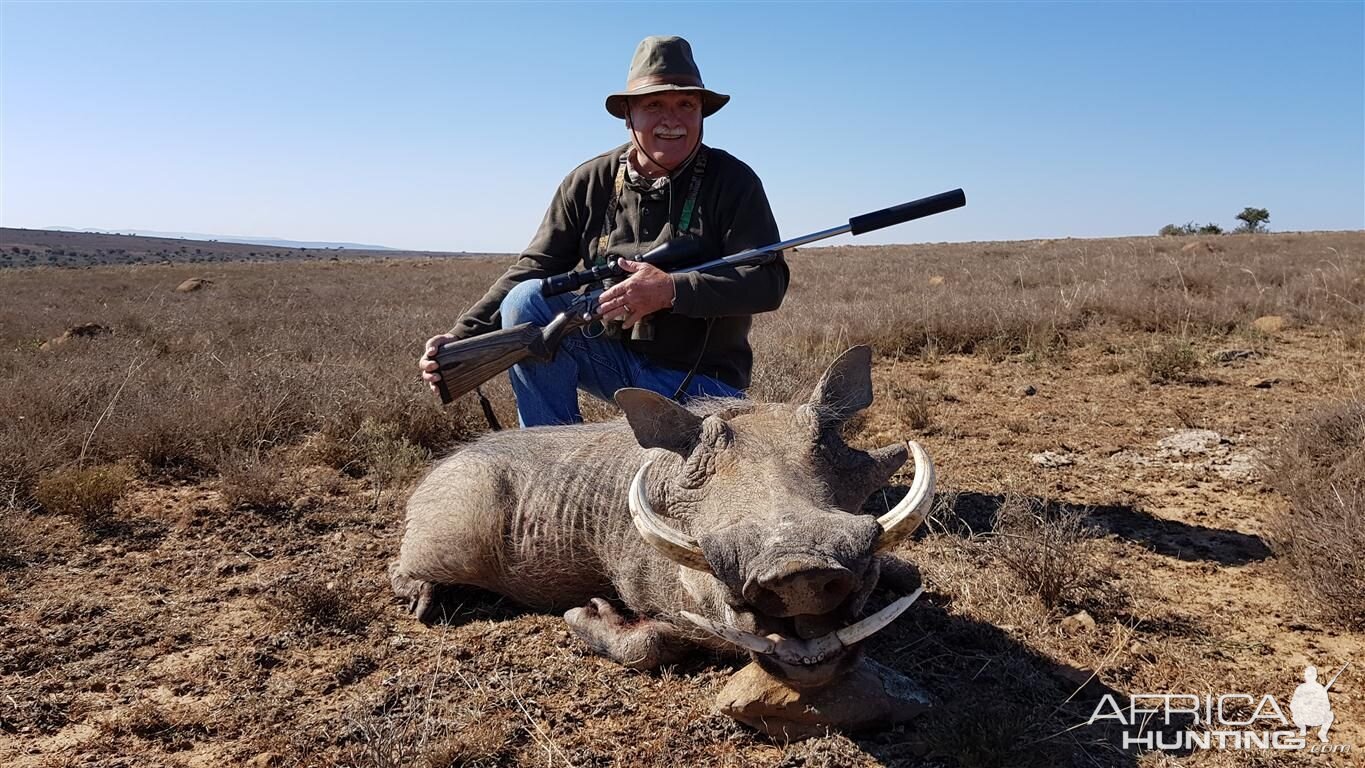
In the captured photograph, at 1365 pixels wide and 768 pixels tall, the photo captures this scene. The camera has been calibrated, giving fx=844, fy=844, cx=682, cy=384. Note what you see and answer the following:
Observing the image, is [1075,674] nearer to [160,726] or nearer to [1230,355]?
[160,726]

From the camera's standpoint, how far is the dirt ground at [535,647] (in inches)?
90.4

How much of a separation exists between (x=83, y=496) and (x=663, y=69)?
11.4ft

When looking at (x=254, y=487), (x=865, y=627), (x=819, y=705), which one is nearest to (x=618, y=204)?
(x=254, y=487)

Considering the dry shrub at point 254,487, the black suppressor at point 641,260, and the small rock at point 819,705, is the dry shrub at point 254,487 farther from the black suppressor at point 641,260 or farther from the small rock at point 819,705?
the small rock at point 819,705

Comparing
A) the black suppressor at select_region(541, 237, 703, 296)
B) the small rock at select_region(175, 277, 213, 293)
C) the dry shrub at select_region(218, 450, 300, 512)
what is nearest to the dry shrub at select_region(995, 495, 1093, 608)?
the black suppressor at select_region(541, 237, 703, 296)

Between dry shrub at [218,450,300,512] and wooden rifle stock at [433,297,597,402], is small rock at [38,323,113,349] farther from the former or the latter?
wooden rifle stock at [433,297,597,402]

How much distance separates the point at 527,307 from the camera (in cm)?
399

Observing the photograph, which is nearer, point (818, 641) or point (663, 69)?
point (818, 641)

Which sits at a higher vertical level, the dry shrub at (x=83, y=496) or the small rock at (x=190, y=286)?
the small rock at (x=190, y=286)

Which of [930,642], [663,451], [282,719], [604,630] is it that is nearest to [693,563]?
[663,451]

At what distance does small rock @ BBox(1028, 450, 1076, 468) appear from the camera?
15.1ft

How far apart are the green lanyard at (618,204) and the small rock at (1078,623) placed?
2.28 m

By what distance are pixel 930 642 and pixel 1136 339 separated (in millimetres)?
6423

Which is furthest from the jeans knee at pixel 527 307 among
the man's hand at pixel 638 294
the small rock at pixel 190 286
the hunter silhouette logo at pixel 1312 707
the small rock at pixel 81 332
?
the small rock at pixel 190 286
